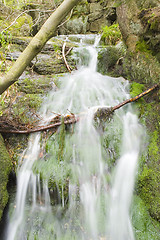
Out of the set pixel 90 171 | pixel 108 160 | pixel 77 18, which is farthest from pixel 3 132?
pixel 77 18

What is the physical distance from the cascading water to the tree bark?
1704mm

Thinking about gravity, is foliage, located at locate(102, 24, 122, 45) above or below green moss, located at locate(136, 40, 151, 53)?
above

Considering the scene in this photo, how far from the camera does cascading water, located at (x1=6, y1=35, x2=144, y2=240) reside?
2.24 metres

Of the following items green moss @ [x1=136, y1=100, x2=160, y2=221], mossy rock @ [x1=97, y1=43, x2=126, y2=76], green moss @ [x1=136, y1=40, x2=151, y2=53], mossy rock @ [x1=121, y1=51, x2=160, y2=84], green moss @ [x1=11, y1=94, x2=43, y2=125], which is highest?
mossy rock @ [x1=97, y1=43, x2=126, y2=76]

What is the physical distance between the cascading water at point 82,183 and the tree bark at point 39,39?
170 cm

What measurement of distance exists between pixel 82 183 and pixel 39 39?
2.12m

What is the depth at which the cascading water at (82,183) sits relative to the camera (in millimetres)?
2240

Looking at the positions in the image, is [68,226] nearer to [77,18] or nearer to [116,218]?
[116,218]

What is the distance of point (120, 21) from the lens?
15.1 feet

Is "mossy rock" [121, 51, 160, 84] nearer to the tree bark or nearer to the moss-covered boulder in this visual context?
the tree bark

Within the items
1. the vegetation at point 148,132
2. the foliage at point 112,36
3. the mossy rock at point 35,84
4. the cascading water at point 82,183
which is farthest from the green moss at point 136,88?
the foliage at point 112,36

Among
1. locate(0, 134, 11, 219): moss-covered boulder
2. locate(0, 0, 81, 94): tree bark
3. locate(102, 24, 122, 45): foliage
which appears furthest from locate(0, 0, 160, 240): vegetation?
locate(102, 24, 122, 45): foliage

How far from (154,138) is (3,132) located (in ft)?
9.60

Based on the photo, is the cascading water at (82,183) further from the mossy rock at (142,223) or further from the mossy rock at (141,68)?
the mossy rock at (141,68)
